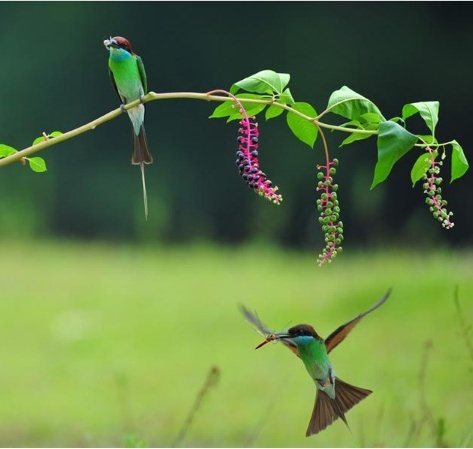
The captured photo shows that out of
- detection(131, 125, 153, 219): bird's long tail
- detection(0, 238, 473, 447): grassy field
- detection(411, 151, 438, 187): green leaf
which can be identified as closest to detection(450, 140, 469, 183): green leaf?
detection(411, 151, 438, 187): green leaf

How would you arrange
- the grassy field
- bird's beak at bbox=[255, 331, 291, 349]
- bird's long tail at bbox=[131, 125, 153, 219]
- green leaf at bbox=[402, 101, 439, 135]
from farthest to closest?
the grassy field, bird's long tail at bbox=[131, 125, 153, 219], green leaf at bbox=[402, 101, 439, 135], bird's beak at bbox=[255, 331, 291, 349]

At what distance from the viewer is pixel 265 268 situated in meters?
3.20

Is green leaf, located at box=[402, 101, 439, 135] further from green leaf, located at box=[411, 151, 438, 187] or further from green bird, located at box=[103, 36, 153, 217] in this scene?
green bird, located at box=[103, 36, 153, 217]

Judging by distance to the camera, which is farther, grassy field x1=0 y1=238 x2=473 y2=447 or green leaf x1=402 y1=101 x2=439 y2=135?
grassy field x1=0 y1=238 x2=473 y2=447

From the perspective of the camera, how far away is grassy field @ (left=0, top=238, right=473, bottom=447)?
1941 mm

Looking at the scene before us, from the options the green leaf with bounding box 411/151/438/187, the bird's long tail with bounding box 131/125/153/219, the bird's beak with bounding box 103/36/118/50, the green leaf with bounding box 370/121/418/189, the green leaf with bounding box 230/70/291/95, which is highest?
the bird's beak with bounding box 103/36/118/50

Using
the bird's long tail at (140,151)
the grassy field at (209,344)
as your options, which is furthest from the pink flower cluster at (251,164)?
the grassy field at (209,344)

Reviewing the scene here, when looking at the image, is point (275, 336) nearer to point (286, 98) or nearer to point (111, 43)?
point (286, 98)

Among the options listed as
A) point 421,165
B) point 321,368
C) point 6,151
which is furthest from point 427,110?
point 6,151

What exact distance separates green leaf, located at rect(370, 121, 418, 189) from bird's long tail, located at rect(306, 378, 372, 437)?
0.38 ft

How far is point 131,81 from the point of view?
80 cm

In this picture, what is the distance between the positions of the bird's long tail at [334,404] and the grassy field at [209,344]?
0.81 meters

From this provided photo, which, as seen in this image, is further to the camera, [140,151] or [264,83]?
[140,151]

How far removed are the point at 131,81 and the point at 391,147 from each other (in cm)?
30
